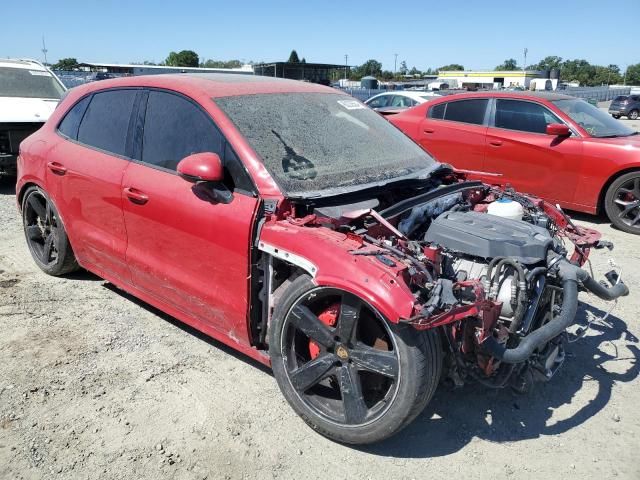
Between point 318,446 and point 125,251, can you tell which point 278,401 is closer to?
point 318,446

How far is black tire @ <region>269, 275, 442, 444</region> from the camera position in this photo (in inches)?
96.5

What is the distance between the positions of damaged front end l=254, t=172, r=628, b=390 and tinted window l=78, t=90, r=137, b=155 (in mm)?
1558

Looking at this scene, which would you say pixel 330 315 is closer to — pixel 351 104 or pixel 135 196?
pixel 135 196

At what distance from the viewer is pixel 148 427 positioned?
285 centimetres

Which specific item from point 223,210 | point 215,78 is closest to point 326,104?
point 215,78

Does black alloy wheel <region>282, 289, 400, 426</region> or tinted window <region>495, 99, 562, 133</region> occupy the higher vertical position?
tinted window <region>495, 99, 562, 133</region>

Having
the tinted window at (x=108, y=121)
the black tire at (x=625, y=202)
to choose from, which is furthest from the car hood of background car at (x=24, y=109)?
the black tire at (x=625, y=202)

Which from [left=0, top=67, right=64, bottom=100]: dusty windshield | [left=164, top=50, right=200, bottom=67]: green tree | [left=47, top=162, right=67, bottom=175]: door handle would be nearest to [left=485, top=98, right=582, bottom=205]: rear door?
[left=47, top=162, right=67, bottom=175]: door handle

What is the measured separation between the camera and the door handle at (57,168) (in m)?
4.10

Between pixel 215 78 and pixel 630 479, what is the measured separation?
3334 millimetres

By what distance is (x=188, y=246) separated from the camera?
319 cm

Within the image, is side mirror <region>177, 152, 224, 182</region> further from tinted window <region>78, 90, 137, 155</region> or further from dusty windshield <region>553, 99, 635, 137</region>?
dusty windshield <region>553, 99, 635, 137</region>

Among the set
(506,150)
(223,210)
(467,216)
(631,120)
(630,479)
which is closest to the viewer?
(630,479)

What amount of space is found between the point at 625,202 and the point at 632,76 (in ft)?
349
